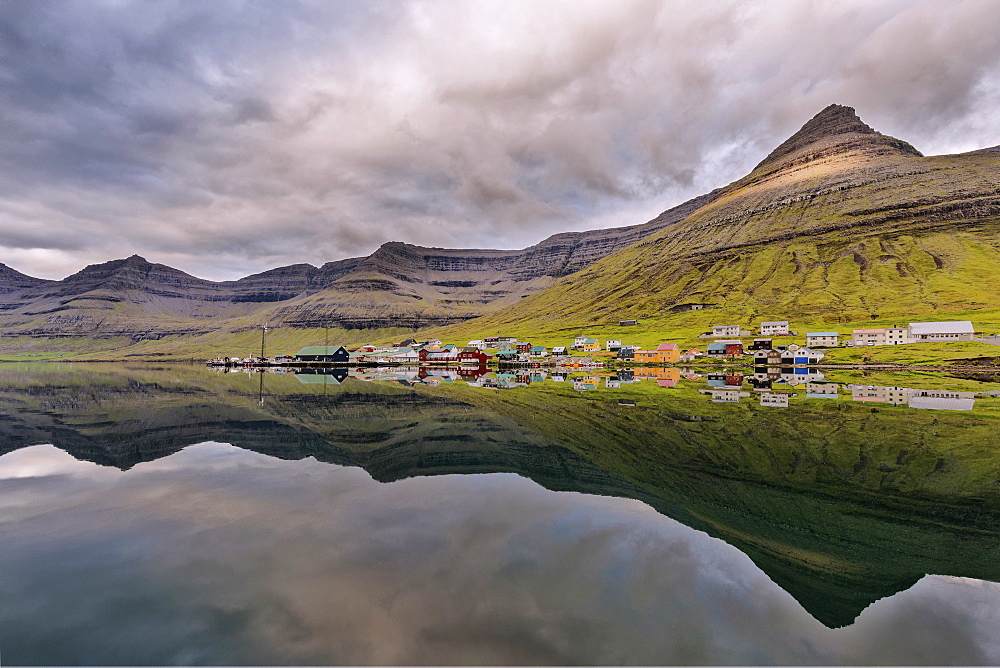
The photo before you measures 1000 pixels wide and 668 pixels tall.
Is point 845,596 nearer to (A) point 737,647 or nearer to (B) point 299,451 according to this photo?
(A) point 737,647

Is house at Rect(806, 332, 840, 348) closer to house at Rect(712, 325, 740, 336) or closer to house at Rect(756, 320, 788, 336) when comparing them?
house at Rect(756, 320, 788, 336)

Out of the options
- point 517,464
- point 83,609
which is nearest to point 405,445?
point 517,464

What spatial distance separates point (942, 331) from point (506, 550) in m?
133

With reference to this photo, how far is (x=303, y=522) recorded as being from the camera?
46.0ft

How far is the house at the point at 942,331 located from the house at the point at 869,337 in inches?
214

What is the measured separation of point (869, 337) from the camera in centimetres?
10869

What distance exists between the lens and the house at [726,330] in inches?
5340

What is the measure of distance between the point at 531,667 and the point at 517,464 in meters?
14.4

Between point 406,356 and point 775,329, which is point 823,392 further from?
point 406,356

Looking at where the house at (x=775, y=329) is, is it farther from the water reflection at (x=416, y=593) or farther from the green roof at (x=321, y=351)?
the green roof at (x=321, y=351)

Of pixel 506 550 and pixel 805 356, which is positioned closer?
pixel 506 550

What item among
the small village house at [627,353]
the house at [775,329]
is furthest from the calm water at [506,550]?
the house at [775,329]

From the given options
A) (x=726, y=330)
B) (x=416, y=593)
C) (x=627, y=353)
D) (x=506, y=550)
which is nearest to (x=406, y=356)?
(x=627, y=353)

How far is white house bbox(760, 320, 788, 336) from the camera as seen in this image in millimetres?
129000
